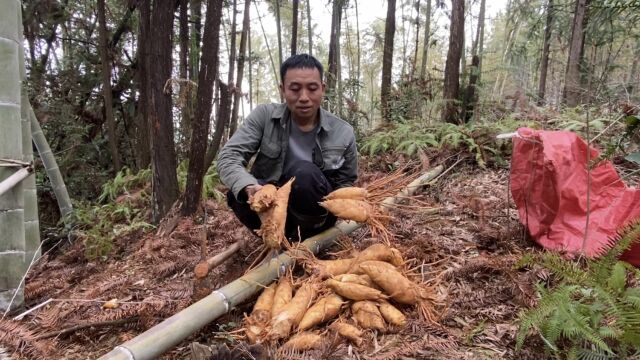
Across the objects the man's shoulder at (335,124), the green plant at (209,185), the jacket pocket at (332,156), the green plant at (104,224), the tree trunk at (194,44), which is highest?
the tree trunk at (194,44)

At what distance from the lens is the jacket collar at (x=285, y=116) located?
2.76 metres

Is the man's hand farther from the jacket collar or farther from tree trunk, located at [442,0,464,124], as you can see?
tree trunk, located at [442,0,464,124]

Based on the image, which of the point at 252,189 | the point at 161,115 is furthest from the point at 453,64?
the point at 252,189

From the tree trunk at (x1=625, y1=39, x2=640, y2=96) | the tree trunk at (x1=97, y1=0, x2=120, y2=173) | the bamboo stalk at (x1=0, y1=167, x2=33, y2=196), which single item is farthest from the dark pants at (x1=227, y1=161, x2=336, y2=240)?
the tree trunk at (x1=625, y1=39, x2=640, y2=96)

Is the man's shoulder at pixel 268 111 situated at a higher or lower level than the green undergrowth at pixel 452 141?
higher

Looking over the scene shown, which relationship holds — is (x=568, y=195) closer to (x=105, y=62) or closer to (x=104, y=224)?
(x=104, y=224)

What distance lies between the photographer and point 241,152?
2641 mm

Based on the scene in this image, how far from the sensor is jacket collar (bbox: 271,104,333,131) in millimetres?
2758

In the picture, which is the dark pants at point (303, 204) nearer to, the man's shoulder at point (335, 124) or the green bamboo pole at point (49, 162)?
the man's shoulder at point (335, 124)

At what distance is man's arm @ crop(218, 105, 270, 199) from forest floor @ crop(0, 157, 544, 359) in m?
0.55

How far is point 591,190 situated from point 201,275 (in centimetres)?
244

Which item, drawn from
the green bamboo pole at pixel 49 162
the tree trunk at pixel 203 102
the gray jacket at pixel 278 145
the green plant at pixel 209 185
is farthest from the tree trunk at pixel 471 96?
the green bamboo pole at pixel 49 162

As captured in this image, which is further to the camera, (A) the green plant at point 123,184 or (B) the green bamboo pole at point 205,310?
(A) the green plant at point 123,184

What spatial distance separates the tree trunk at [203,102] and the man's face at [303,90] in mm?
1560
